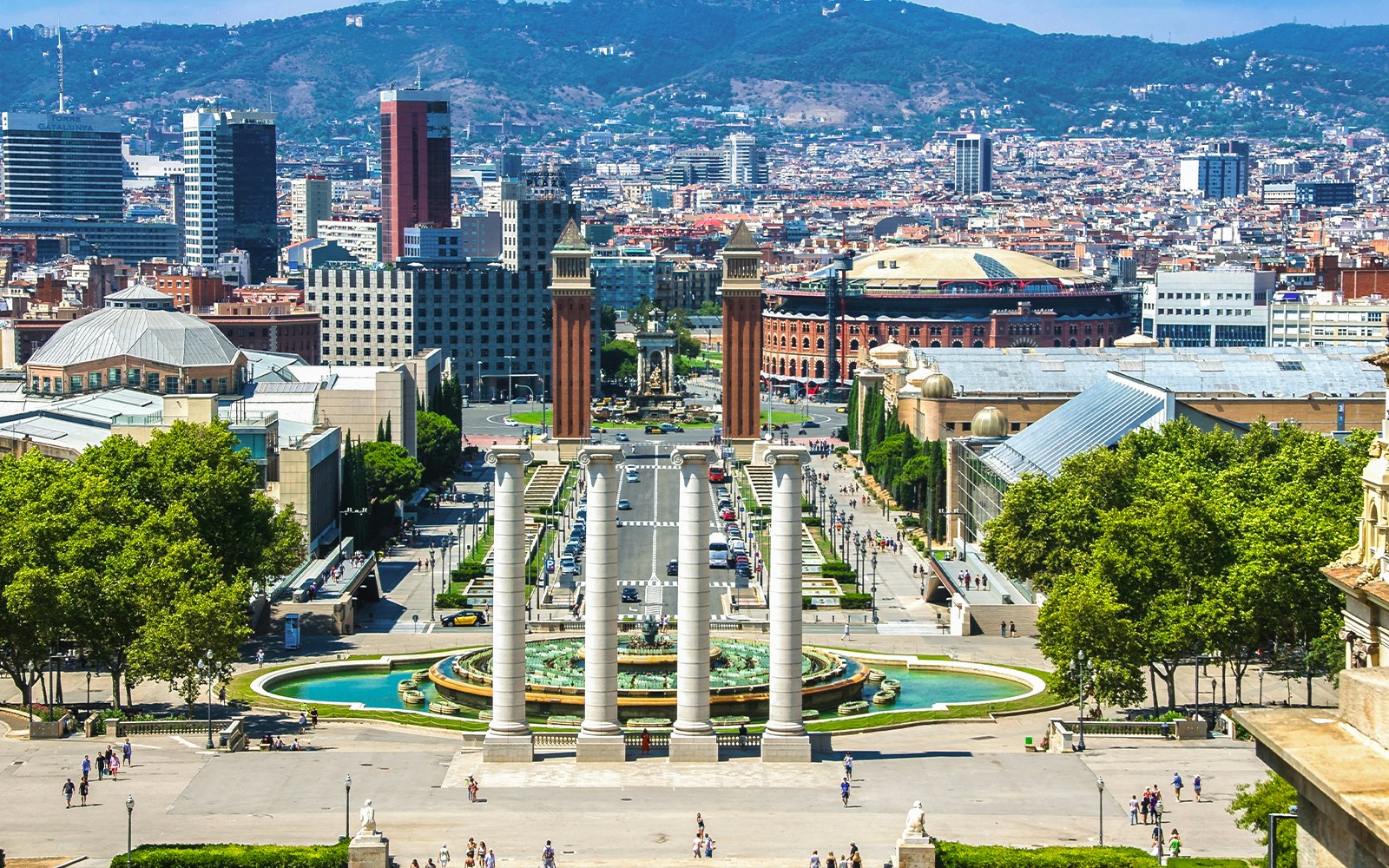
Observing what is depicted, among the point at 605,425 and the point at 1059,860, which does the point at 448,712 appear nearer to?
the point at 1059,860

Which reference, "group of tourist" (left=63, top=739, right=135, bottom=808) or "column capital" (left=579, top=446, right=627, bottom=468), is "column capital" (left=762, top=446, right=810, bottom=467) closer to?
"column capital" (left=579, top=446, right=627, bottom=468)

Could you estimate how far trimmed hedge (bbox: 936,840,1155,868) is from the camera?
46844mm

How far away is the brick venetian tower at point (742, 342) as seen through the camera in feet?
563

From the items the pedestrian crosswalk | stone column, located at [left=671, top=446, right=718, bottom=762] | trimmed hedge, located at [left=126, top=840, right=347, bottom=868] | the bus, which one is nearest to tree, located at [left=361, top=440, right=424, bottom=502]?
the bus

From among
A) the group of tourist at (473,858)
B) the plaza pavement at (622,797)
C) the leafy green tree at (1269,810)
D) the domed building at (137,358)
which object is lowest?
the plaza pavement at (622,797)

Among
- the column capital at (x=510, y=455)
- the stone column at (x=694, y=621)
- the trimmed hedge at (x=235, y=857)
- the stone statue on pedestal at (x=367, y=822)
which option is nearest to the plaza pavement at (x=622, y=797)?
the stone column at (x=694, y=621)

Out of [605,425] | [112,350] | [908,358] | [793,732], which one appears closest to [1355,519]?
[793,732]

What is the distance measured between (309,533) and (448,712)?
116 ft

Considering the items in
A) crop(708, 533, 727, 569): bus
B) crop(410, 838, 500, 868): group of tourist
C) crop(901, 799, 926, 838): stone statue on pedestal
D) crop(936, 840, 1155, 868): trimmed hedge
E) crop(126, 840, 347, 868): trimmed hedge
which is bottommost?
crop(708, 533, 727, 569): bus

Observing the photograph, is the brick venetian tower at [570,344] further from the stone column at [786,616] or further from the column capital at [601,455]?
the stone column at [786,616]

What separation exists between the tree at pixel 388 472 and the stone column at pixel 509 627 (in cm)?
6192

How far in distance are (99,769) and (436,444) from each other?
89.0m

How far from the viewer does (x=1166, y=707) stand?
74.1 meters

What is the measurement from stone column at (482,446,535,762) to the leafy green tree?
66.1 ft
